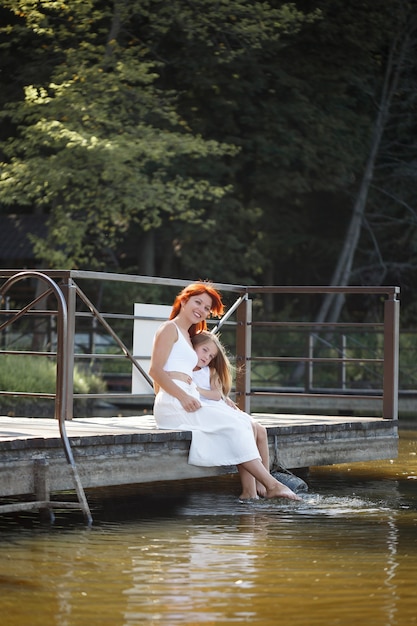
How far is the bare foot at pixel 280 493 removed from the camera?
25.7ft

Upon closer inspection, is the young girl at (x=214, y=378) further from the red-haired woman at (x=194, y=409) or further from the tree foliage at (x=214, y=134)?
the tree foliage at (x=214, y=134)

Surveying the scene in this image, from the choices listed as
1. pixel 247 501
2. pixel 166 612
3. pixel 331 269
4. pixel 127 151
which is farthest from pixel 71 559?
pixel 331 269

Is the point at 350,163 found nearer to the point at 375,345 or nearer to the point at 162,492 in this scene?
the point at 375,345

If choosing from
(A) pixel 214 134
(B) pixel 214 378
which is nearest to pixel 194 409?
(B) pixel 214 378

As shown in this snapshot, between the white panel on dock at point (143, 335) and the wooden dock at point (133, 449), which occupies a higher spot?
the white panel on dock at point (143, 335)

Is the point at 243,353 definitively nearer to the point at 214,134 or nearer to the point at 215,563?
the point at 215,563

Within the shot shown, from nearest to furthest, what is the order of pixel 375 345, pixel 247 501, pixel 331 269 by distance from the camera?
1. pixel 247 501
2. pixel 375 345
3. pixel 331 269

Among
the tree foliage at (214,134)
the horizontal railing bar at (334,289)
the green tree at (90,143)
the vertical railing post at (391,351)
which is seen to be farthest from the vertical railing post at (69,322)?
the tree foliage at (214,134)

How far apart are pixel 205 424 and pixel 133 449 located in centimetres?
51

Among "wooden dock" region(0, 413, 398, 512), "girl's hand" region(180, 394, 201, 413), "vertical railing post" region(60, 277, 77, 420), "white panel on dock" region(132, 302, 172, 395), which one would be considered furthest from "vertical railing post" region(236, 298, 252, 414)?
"girl's hand" region(180, 394, 201, 413)

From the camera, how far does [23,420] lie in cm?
862

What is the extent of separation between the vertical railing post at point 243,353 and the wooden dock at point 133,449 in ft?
0.93

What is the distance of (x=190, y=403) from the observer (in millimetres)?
7910

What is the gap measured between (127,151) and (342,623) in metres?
16.7
